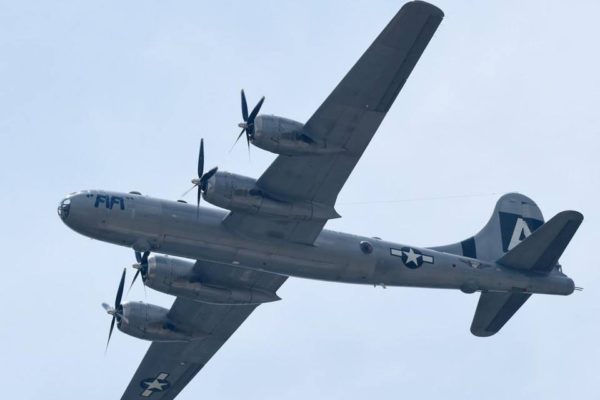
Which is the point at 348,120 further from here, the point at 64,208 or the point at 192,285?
the point at 64,208

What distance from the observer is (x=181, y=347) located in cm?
5453

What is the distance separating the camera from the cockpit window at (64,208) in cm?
Result: 4503

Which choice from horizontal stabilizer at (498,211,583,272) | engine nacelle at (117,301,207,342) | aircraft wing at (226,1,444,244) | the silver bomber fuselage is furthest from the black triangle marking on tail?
engine nacelle at (117,301,207,342)

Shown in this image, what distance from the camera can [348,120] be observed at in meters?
44.7

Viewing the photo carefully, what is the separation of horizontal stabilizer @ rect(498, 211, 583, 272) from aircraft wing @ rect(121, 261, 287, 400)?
39.7ft

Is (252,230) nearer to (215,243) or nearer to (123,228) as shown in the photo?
(215,243)

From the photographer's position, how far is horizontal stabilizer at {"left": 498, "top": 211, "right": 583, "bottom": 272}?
48688mm

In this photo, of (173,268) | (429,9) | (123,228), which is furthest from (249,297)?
(429,9)

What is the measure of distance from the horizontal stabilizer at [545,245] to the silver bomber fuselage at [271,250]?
1.43 feet

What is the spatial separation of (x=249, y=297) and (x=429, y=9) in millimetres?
15052

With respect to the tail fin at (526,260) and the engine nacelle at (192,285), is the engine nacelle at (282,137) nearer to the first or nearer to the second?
the engine nacelle at (192,285)

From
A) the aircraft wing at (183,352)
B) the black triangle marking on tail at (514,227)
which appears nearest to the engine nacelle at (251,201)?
the aircraft wing at (183,352)

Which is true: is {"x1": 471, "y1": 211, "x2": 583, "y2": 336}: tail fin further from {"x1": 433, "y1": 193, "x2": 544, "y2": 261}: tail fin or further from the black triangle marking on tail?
the black triangle marking on tail

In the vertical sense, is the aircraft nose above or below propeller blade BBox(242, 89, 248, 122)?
below
